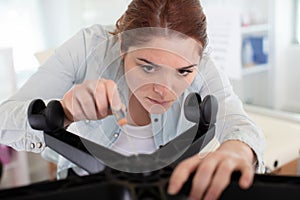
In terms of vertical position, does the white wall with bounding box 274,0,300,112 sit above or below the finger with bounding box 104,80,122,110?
below

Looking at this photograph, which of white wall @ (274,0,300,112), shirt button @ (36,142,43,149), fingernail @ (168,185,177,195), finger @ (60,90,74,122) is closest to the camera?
fingernail @ (168,185,177,195)

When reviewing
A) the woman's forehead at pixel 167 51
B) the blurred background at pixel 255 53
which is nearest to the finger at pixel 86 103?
the woman's forehead at pixel 167 51

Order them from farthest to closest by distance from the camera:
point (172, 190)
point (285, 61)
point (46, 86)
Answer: point (285, 61) → point (46, 86) → point (172, 190)

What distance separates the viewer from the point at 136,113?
47cm

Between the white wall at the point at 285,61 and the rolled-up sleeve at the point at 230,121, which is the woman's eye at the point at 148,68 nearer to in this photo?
the rolled-up sleeve at the point at 230,121

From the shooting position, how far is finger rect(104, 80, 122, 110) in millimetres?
385

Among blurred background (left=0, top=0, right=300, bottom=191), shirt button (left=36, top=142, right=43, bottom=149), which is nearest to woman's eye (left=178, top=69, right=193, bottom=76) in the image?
shirt button (left=36, top=142, right=43, bottom=149)

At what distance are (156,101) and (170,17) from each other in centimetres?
15

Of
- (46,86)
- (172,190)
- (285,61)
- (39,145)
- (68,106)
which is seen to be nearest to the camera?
(172,190)

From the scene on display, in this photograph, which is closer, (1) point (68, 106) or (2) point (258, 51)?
(1) point (68, 106)

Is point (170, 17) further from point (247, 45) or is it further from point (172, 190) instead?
point (247, 45)

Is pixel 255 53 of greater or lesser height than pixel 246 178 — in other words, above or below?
below

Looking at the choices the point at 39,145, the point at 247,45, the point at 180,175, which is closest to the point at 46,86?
the point at 39,145

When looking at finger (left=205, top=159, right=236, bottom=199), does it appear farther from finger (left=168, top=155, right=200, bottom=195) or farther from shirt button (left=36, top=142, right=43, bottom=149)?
shirt button (left=36, top=142, right=43, bottom=149)
